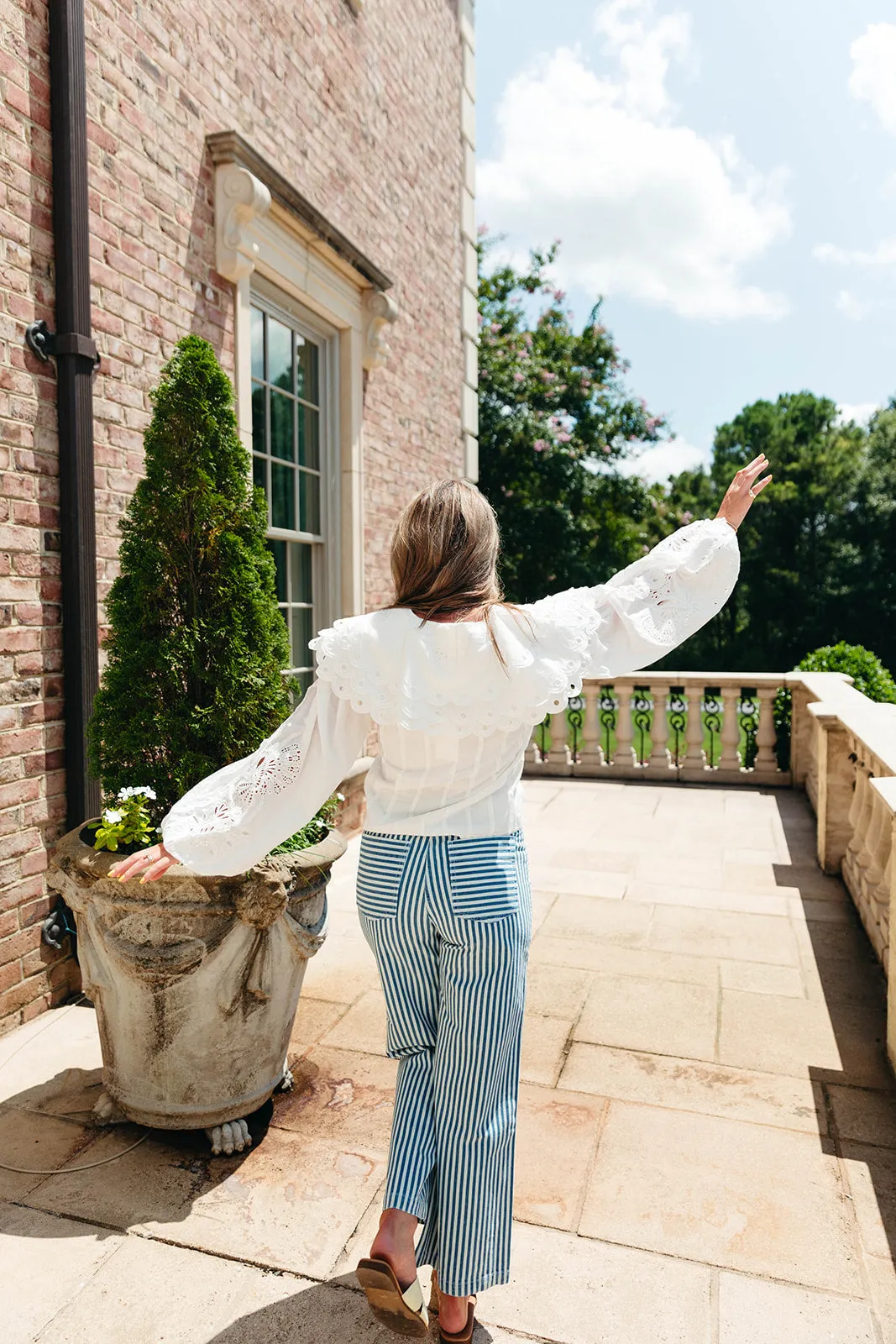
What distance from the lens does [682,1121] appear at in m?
2.83

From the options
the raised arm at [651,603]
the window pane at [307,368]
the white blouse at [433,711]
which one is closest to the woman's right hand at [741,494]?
the raised arm at [651,603]

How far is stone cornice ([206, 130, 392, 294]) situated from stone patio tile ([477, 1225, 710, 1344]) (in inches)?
171

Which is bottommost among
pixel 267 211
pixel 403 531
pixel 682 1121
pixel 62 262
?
pixel 682 1121

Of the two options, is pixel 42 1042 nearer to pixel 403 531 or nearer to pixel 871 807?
pixel 403 531

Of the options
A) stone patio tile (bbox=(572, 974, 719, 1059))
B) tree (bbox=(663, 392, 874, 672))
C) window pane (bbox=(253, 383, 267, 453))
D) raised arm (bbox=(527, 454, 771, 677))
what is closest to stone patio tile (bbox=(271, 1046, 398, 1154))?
stone patio tile (bbox=(572, 974, 719, 1059))

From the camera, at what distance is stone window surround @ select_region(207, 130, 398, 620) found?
455 centimetres

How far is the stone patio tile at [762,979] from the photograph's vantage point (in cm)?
379

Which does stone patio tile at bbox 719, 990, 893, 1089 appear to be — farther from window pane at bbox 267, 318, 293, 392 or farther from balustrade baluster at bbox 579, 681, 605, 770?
balustrade baluster at bbox 579, 681, 605, 770

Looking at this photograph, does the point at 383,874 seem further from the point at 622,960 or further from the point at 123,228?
the point at 123,228

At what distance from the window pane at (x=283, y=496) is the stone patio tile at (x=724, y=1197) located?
382 cm

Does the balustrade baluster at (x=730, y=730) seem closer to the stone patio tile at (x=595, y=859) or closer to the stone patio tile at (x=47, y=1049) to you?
the stone patio tile at (x=595, y=859)

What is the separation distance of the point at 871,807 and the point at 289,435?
3.80 meters

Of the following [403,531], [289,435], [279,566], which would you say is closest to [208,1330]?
[403,531]

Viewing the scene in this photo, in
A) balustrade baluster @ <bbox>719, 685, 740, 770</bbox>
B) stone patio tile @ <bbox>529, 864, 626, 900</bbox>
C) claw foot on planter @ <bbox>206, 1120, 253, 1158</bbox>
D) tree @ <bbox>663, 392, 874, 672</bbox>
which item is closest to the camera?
claw foot on planter @ <bbox>206, 1120, 253, 1158</bbox>
